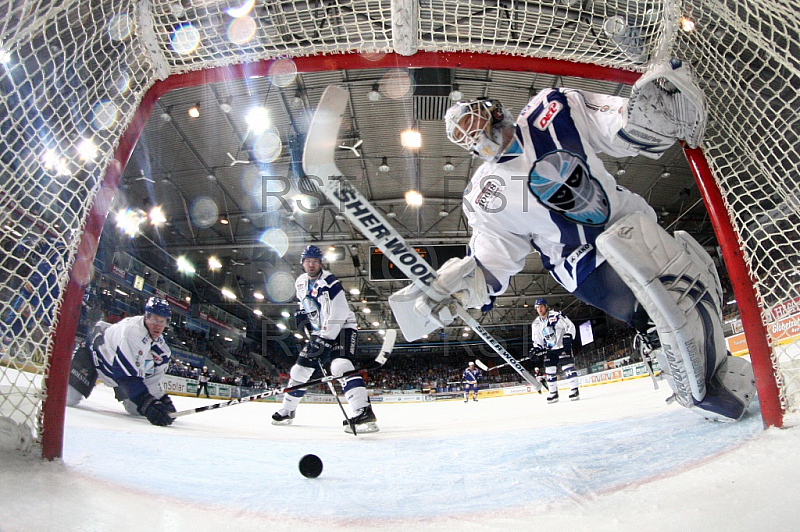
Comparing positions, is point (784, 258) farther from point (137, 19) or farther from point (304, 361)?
point (304, 361)

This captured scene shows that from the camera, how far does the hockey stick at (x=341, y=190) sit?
153 cm

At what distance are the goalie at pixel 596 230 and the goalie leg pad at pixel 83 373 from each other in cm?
353

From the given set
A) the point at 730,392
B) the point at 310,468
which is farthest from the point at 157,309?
the point at 730,392

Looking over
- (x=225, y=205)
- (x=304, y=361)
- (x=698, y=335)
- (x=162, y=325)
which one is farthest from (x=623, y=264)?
(x=225, y=205)

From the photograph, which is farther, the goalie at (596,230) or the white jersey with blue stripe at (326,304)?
the white jersey with blue stripe at (326,304)

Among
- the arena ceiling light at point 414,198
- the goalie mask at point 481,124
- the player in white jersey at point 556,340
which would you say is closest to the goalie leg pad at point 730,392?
the goalie mask at point 481,124

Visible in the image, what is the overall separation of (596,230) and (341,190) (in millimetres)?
938

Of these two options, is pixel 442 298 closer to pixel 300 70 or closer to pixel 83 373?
pixel 300 70

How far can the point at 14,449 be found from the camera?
3.52ft

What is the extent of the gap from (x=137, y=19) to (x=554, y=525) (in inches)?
79.5

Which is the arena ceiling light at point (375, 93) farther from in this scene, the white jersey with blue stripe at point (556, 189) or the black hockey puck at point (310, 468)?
the black hockey puck at point (310, 468)

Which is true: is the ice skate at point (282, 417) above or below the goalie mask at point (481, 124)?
below

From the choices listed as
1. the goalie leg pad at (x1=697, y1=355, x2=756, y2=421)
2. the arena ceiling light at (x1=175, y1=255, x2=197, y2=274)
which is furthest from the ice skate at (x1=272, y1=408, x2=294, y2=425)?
the arena ceiling light at (x1=175, y1=255, x2=197, y2=274)

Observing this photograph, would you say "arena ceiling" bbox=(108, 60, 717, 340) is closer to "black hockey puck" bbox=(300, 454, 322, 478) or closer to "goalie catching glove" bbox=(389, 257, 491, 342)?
"goalie catching glove" bbox=(389, 257, 491, 342)
